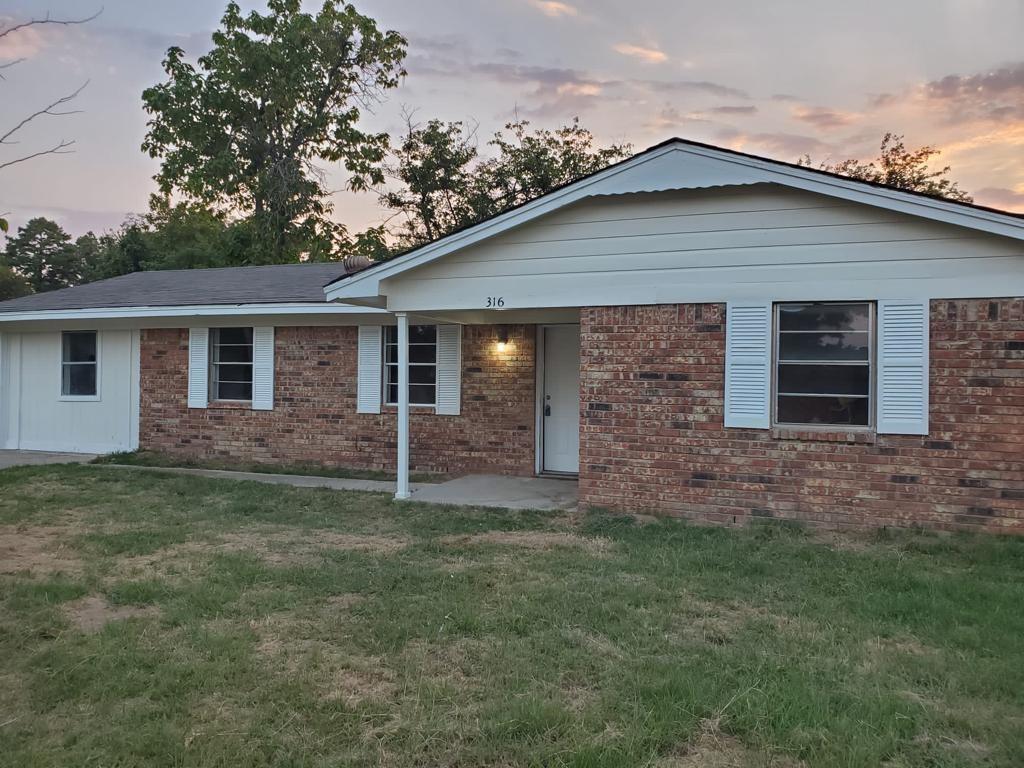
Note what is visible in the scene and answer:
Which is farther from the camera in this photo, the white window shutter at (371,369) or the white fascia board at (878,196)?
the white window shutter at (371,369)

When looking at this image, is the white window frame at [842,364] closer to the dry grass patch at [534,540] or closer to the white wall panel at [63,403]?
the dry grass patch at [534,540]

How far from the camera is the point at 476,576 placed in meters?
5.72

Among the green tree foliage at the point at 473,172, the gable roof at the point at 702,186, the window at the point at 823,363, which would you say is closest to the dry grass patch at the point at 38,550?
the gable roof at the point at 702,186

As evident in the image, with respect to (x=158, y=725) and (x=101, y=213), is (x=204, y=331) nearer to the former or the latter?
(x=158, y=725)

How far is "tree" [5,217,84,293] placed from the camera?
4488 cm

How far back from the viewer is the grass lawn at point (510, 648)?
3.21 meters

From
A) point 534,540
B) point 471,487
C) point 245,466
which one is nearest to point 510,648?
point 534,540

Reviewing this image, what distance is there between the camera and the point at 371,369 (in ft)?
38.6

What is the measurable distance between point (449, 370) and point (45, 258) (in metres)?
44.2

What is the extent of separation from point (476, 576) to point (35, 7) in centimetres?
443

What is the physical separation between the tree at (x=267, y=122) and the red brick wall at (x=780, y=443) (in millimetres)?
21241

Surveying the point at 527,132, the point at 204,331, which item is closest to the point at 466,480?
the point at 204,331

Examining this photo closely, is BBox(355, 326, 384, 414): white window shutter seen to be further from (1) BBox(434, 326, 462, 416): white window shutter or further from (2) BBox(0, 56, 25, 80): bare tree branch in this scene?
(2) BBox(0, 56, 25, 80): bare tree branch

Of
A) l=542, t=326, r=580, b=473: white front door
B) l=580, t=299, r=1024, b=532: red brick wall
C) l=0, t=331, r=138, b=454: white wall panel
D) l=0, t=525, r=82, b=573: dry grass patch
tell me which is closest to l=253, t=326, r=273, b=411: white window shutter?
l=0, t=331, r=138, b=454: white wall panel
